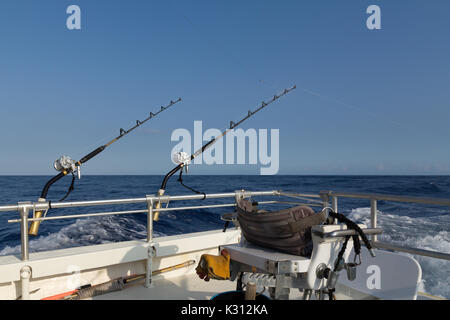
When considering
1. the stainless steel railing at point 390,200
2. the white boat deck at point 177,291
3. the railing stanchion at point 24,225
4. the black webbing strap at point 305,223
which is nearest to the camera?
the black webbing strap at point 305,223

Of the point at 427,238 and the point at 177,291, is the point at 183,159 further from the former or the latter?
the point at 427,238

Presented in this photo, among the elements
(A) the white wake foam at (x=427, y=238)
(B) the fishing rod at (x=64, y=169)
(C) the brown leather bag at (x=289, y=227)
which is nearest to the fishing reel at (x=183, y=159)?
(B) the fishing rod at (x=64, y=169)

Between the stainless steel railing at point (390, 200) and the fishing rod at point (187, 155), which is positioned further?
the fishing rod at point (187, 155)

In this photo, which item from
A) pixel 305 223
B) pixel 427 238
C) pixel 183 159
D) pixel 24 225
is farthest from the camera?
pixel 427 238

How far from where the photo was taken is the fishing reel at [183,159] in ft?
11.8

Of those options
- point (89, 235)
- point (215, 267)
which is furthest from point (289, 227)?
point (89, 235)

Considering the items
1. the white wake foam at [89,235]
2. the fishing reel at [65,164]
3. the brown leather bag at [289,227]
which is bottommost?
the white wake foam at [89,235]

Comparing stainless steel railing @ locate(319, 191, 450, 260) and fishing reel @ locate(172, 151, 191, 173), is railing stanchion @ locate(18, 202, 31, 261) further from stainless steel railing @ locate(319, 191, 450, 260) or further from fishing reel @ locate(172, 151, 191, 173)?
stainless steel railing @ locate(319, 191, 450, 260)

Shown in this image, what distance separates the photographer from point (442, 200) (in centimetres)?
218

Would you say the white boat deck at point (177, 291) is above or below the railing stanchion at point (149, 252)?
below

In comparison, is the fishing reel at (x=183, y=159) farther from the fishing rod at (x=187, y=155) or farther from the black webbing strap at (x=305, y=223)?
the black webbing strap at (x=305, y=223)

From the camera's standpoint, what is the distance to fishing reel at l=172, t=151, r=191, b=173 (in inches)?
142

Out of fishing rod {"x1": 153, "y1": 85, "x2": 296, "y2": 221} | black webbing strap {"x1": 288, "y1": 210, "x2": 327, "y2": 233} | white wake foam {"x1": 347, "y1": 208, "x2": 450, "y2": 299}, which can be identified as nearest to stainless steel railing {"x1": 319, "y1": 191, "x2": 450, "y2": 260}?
black webbing strap {"x1": 288, "y1": 210, "x2": 327, "y2": 233}

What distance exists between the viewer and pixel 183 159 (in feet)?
11.8
